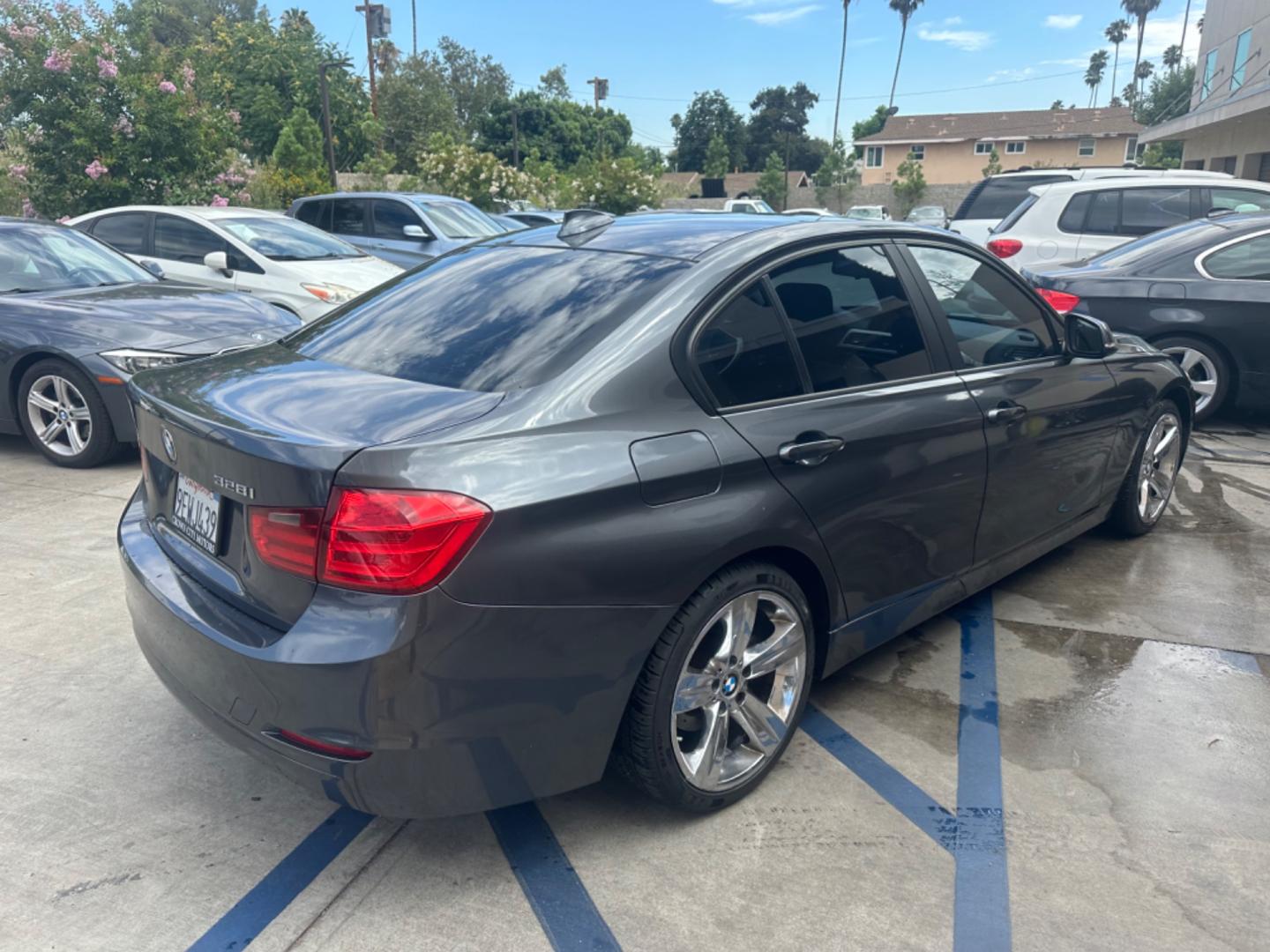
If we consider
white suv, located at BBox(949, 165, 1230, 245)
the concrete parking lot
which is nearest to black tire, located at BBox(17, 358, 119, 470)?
the concrete parking lot

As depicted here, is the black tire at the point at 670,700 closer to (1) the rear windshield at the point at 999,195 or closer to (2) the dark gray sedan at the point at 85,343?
(2) the dark gray sedan at the point at 85,343

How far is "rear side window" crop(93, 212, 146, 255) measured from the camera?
936 centimetres

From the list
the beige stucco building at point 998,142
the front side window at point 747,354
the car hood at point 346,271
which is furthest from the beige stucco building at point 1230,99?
the beige stucco building at point 998,142

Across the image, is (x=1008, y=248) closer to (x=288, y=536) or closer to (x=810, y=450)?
(x=810, y=450)

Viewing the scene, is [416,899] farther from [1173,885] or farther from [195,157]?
[195,157]

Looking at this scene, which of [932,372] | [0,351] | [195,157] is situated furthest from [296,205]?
[932,372]

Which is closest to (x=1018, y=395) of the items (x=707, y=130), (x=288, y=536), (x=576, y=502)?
(x=576, y=502)

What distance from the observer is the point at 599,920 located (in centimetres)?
239

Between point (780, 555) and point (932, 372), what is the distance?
1.00m

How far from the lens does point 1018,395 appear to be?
368 cm

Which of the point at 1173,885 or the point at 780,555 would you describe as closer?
the point at 1173,885

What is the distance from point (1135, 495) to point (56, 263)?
6.69 meters

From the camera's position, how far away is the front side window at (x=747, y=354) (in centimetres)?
273

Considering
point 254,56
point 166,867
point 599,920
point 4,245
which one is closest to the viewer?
point 599,920
